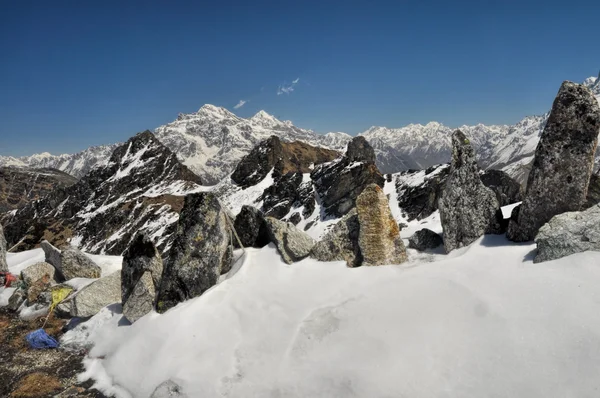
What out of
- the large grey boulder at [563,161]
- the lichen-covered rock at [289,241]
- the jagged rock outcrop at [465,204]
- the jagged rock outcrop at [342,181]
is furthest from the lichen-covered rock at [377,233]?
the jagged rock outcrop at [342,181]

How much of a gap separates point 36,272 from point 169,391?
16.2 metres

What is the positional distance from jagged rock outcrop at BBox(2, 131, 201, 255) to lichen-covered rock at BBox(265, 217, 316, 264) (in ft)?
175

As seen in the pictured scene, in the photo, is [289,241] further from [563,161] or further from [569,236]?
[563,161]

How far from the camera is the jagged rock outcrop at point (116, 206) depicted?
74688 mm

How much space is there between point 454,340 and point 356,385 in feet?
8.74

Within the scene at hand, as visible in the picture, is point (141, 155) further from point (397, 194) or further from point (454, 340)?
point (454, 340)

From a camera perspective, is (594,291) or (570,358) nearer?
(570,358)

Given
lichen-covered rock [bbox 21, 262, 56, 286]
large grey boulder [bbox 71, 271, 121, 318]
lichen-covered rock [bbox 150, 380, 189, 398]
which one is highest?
lichen-covered rock [bbox 21, 262, 56, 286]

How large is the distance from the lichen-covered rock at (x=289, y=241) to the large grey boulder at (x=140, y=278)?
5283mm

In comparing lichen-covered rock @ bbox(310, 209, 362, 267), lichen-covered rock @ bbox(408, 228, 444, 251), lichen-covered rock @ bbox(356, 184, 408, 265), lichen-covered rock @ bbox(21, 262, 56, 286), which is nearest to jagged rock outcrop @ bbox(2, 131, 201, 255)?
lichen-covered rock @ bbox(21, 262, 56, 286)

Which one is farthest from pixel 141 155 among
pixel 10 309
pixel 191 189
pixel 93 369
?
pixel 93 369

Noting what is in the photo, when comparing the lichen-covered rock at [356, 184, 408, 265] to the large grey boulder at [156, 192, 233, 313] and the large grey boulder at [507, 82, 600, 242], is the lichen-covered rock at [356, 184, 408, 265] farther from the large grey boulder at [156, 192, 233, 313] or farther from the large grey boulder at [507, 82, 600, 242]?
the large grey boulder at [156, 192, 233, 313]

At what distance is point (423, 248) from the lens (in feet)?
44.6

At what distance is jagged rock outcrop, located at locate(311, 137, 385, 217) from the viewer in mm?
73938
